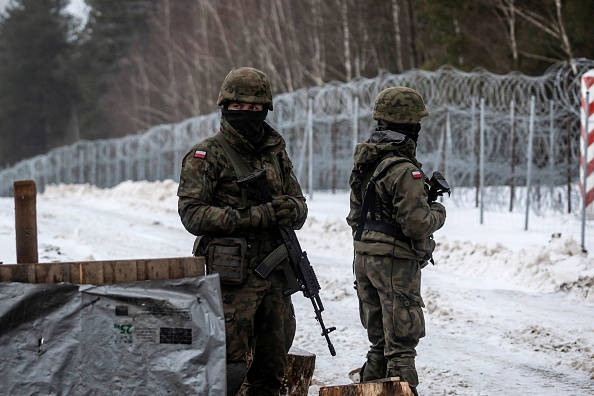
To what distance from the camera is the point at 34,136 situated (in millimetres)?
63906

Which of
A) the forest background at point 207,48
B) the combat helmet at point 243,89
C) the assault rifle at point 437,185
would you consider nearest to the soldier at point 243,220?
the combat helmet at point 243,89

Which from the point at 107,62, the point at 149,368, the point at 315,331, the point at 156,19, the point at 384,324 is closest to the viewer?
the point at 149,368

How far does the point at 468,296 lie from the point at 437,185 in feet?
13.9

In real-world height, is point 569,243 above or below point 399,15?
below

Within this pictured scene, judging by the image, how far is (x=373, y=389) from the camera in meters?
4.16

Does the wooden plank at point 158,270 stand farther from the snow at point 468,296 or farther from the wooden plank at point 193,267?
the snow at point 468,296

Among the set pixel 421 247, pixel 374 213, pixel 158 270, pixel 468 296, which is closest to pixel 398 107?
pixel 374 213

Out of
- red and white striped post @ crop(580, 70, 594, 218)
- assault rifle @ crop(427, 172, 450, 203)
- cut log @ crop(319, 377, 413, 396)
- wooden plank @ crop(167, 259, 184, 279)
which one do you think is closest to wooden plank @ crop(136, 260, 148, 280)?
wooden plank @ crop(167, 259, 184, 279)

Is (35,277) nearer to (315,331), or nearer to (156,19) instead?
(315,331)

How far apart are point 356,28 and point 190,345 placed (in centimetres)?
3058

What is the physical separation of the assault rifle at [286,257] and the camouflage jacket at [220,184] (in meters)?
0.07

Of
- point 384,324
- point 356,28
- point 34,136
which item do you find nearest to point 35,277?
point 384,324

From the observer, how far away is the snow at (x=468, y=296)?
5973 millimetres

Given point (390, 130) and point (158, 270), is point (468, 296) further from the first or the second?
point (158, 270)
